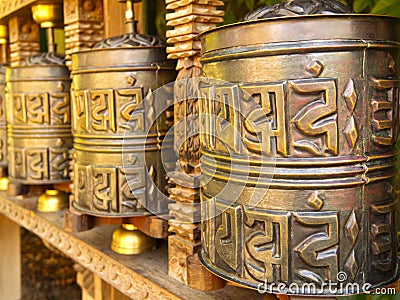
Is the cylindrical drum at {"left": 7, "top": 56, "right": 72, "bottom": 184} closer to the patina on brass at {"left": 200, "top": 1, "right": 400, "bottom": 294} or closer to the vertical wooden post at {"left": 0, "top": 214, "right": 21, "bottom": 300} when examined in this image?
the patina on brass at {"left": 200, "top": 1, "right": 400, "bottom": 294}

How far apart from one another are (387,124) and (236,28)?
0.23 m

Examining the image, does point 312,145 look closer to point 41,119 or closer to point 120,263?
point 120,263

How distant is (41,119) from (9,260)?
57.8 inches

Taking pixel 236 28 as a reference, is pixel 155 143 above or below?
below

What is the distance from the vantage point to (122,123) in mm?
931

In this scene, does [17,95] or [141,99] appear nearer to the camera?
[141,99]

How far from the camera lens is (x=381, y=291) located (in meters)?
0.72

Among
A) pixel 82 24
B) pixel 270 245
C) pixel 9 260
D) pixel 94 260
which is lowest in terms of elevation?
pixel 9 260

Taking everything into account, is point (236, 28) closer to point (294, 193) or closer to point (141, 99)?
point (294, 193)

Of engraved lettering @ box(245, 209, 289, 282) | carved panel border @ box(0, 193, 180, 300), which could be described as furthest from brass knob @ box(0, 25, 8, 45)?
engraved lettering @ box(245, 209, 289, 282)

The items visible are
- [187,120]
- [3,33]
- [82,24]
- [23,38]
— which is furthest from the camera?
[3,33]

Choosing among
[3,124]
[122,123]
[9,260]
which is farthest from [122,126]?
[9,260]

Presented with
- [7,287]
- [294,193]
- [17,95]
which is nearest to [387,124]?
[294,193]

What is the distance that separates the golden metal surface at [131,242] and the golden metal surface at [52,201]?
412 millimetres
